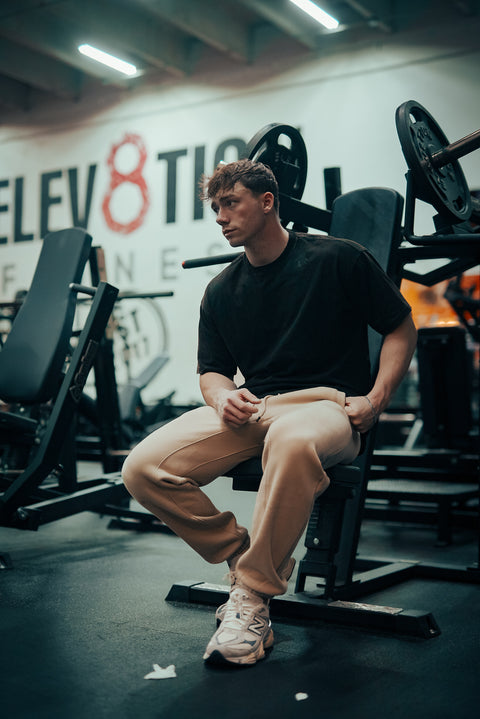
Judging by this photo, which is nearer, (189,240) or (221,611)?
(221,611)

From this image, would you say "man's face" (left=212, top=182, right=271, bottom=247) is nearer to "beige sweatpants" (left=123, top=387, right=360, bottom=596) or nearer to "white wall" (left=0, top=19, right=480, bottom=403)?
"beige sweatpants" (left=123, top=387, right=360, bottom=596)

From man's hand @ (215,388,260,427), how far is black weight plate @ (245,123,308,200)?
33.7 inches

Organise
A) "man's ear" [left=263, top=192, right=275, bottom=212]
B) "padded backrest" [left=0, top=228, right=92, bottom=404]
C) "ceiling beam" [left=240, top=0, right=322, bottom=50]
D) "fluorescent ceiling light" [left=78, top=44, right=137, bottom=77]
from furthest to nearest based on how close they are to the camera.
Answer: "fluorescent ceiling light" [left=78, top=44, right=137, bottom=77] → "ceiling beam" [left=240, top=0, right=322, bottom=50] → "padded backrest" [left=0, top=228, right=92, bottom=404] → "man's ear" [left=263, top=192, right=275, bottom=212]

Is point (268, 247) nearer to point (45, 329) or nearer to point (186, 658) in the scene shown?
point (186, 658)

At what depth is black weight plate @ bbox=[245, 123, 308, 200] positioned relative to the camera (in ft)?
7.37

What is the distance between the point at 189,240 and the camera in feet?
24.6

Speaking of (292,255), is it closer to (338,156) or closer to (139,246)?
(338,156)

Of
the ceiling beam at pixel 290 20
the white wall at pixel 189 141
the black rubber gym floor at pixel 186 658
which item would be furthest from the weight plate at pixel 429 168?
the ceiling beam at pixel 290 20

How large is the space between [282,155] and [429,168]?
510mm

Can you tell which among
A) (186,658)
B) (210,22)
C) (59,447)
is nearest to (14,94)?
(210,22)

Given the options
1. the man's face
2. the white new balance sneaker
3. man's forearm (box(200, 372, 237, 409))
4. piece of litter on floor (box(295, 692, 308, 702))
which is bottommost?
piece of litter on floor (box(295, 692, 308, 702))

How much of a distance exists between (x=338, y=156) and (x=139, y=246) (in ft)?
7.67

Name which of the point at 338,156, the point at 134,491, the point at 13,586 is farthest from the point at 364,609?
the point at 338,156

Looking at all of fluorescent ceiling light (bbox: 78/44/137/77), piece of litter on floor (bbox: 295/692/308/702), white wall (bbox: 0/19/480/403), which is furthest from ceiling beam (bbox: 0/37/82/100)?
piece of litter on floor (bbox: 295/692/308/702)
